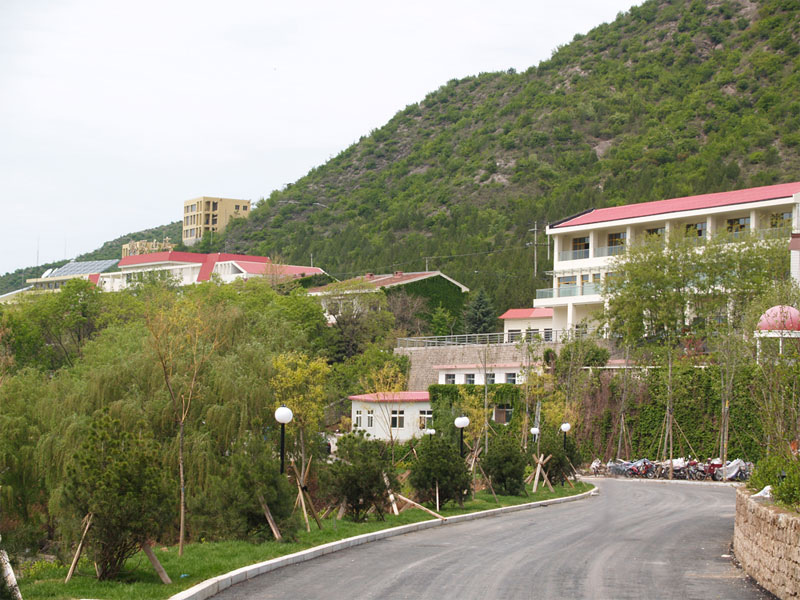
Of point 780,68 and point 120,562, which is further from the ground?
point 780,68

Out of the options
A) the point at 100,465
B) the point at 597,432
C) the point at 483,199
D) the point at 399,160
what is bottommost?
the point at 597,432

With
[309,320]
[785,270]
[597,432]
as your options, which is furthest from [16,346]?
[785,270]

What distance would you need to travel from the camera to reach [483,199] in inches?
4350

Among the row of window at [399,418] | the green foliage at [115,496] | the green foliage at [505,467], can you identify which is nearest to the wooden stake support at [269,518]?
the green foliage at [115,496]

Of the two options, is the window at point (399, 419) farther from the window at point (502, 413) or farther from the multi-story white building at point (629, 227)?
the multi-story white building at point (629, 227)

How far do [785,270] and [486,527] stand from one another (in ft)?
101

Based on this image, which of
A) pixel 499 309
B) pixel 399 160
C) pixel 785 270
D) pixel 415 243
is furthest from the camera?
pixel 399 160

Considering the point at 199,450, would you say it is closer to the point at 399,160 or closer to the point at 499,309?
the point at 499,309

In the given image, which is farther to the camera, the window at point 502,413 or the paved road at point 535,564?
the window at point 502,413

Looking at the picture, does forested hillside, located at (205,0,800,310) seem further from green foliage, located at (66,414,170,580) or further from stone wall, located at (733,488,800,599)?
green foliage, located at (66,414,170,580)

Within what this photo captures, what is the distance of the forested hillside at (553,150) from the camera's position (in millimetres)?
Result: 89250

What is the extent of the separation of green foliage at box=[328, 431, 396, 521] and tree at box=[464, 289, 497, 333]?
152ft

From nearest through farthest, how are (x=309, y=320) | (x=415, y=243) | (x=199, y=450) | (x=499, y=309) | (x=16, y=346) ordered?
(x=199, y=450) < (x=16, y=346) < (x=309, y=320) < (x=499, y=309) < (x=415, y=243)

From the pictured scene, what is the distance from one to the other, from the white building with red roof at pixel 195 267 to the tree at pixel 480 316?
19597 millimetres
